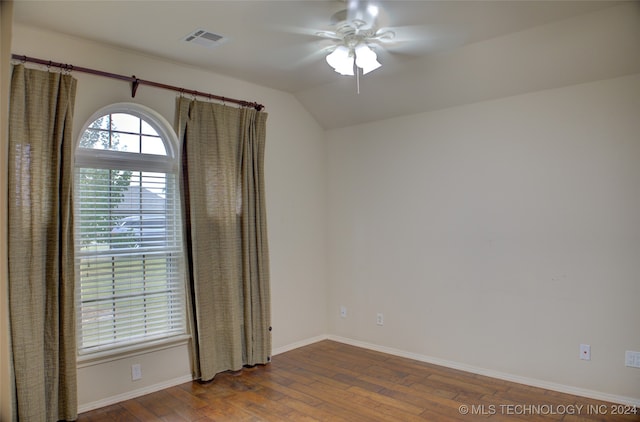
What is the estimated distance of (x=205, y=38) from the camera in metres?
3.13

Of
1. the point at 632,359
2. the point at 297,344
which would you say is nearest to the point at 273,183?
the point at 297,344

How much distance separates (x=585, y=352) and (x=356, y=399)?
69.5 inches

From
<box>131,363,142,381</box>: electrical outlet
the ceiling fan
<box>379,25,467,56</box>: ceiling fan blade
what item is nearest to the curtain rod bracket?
the ceiling fan

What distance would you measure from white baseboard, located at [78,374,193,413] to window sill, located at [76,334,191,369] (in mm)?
278

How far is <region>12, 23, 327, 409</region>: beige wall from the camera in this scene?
3.13 meters

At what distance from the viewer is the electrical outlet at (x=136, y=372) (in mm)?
3342

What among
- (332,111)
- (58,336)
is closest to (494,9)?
(332,111)

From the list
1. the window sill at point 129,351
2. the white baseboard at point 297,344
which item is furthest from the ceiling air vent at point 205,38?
the white baseboard at point 297,344

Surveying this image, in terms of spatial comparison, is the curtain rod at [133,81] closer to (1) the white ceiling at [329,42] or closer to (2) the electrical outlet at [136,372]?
(1) the white ceiling at [329,42]

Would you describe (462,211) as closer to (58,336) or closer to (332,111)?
(332,111)

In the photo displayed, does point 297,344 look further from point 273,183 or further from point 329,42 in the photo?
→ point 329,42

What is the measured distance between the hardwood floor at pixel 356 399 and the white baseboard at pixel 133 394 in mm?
48

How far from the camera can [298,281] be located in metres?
4.64

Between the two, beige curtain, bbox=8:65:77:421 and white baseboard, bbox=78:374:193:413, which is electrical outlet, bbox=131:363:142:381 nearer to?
white baseboard, bbox=78:374:193:413
